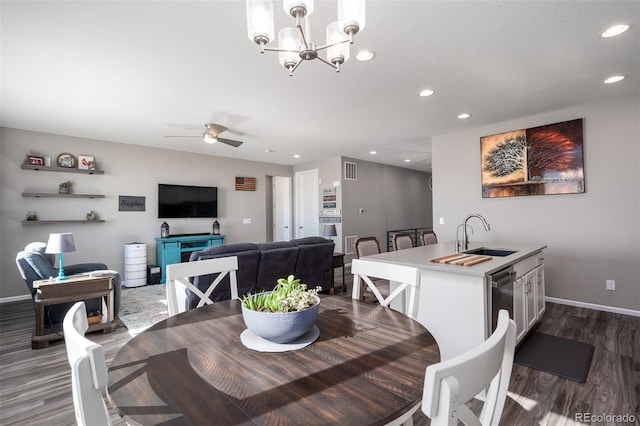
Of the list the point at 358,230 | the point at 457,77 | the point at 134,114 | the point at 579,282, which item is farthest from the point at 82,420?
the point at 358,230

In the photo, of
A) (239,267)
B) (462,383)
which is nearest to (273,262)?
(239,267)

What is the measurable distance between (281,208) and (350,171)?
2.38m

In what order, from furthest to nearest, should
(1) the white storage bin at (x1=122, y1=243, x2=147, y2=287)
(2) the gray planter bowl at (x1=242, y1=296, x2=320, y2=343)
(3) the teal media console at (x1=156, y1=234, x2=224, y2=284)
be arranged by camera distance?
(3) the teal media console at (x1=156, y1=234, x2=224, y2=284), (1) the white storage bin at (x1=122, y1=243, x2=147, y2=287), (2) the gray planter bowl at (x1=242, y1=296, x2=320, y2=343)

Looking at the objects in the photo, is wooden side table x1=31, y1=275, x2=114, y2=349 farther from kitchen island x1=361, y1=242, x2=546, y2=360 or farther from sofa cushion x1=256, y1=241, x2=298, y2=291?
kitchen island x1=361, y1=242, x2=546, y2=360

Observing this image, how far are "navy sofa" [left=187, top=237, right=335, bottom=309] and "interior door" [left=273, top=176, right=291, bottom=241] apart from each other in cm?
392

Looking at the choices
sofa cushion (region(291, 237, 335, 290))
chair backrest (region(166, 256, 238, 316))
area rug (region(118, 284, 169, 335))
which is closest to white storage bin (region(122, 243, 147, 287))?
area rug (region(118, 284, 169, 335))

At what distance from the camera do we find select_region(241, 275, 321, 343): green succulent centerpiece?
1111 millimetres

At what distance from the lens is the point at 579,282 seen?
3.81 meters

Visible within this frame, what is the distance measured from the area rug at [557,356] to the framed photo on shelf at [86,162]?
257 inches

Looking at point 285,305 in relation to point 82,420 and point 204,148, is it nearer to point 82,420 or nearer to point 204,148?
point 82,420

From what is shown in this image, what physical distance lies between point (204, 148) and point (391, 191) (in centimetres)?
490

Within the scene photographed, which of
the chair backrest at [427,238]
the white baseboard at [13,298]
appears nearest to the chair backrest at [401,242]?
the chair backrest at [427,238]

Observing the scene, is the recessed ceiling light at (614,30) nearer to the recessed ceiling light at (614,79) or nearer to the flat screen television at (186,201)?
the recessed ceiling light at (614,79)

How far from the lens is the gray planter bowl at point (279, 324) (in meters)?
1.11
